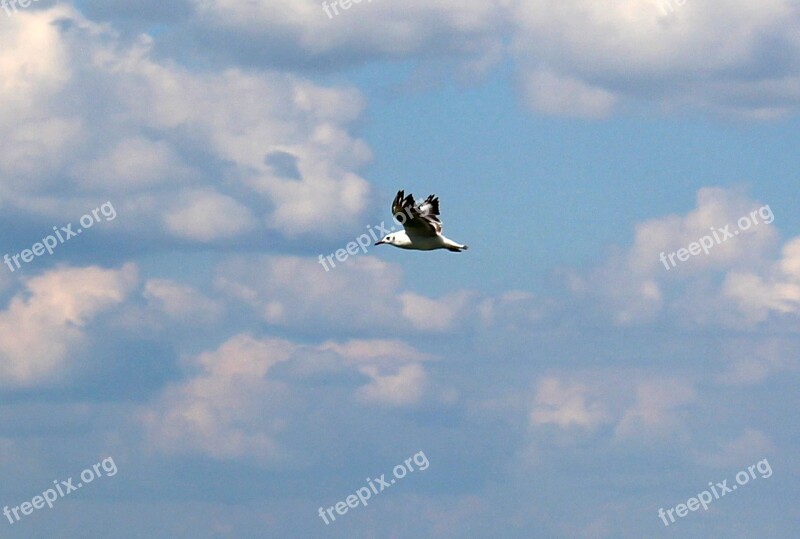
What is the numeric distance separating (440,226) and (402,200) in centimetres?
281

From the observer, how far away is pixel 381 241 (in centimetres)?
14325

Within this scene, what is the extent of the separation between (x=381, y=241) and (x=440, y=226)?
688 centimetres

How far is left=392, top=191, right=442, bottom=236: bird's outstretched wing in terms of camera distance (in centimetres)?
13612

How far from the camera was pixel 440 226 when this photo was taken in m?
137

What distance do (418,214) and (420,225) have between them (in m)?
1.38

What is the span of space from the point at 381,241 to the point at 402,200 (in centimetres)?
766

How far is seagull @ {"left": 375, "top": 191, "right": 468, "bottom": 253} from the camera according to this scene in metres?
136

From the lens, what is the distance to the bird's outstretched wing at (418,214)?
136125mm

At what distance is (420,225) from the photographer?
452 feet

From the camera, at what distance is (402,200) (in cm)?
13600

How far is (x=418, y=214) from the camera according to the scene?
13650 centimetres

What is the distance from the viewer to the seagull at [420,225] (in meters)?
136
